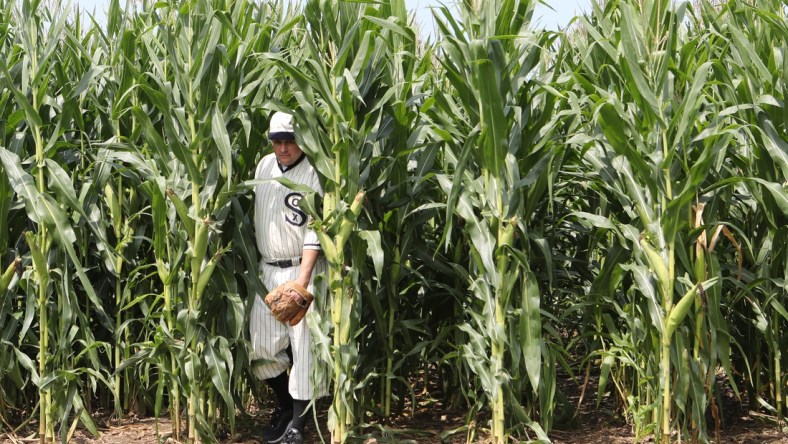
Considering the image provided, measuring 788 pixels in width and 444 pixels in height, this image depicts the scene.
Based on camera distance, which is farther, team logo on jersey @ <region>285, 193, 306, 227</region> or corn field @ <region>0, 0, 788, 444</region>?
team logo on jersey @ <region>285, 193, 306, 227</region>

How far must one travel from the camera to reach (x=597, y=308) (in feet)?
17.7

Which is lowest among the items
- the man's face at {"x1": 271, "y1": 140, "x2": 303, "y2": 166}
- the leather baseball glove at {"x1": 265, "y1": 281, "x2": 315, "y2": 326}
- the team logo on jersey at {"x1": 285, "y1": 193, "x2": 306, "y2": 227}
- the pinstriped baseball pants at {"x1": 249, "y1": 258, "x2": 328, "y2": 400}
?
the pinstriped baseball pants at {"x1": 249, "y1": 258, "x2": 328, "y2": 400}

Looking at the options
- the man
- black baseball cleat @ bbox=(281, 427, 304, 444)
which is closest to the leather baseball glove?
the man

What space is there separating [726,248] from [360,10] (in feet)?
8.08

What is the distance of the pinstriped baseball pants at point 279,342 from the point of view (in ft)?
16.2

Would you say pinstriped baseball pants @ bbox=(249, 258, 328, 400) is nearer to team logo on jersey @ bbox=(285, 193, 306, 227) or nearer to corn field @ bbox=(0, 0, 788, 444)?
corn field @ bbox=(0, 0, 788, 444)

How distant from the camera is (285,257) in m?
5.04

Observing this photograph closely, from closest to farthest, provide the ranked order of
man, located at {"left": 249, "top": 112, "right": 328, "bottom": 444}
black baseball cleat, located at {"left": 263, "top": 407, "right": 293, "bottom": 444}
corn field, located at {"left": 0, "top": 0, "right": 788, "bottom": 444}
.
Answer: corn field, located at {"left": 0, "top": 0, "right": 788, "bottom": 444}, man, located at {"left": 249, "top": 112, "right": 328, "bottom": 444}, black baseball cleat, located at {"left": 263, "top": 407, "right": 293, "bottom": 444}

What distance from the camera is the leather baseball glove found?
4789 mm

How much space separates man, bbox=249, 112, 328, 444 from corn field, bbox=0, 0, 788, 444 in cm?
13

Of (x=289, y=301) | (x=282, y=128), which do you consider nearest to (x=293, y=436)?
(x=289, y=301)

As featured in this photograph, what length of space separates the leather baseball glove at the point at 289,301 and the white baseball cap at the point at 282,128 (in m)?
0.78

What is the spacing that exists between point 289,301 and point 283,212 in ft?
1.69

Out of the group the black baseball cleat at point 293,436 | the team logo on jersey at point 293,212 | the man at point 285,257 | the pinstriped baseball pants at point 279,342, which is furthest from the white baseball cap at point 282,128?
the black baseball cleat at point 293,436
